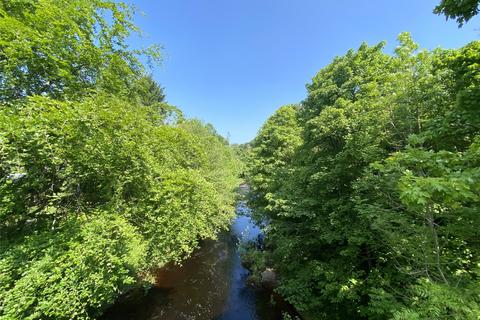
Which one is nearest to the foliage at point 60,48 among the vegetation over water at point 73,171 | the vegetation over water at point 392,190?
the vegetation over water at point 73,171

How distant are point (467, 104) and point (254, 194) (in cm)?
1440

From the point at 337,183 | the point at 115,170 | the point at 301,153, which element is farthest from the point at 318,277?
the point at 115,170

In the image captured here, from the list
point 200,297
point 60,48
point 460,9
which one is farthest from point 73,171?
point 460,9

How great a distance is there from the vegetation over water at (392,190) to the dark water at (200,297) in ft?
8.26

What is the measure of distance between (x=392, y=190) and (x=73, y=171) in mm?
9380

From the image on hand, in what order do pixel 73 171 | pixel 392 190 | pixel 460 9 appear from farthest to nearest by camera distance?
pixel 73 171
pixel 392 190
pixel 460 9

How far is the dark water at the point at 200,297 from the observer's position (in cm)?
1042

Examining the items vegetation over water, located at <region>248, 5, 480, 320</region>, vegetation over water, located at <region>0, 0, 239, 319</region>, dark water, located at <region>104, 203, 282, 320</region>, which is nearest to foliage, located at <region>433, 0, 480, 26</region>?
vegetation over water, located at <region>248, 5, 480, 320</region>

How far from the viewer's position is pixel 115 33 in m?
8.15

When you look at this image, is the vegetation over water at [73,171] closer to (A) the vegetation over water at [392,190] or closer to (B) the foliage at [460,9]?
(A) the vegetation over water at [392,190]

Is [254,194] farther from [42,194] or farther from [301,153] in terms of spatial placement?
[42,194]

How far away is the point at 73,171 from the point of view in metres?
6.56

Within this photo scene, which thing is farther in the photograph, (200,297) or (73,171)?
(200,297)

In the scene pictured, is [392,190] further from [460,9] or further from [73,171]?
[73,171]
